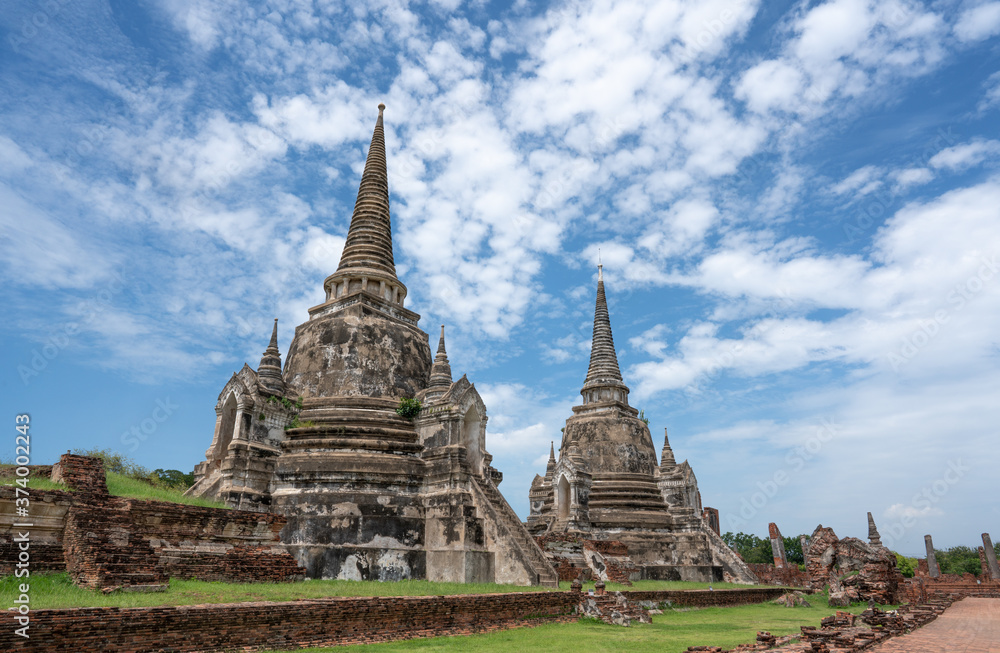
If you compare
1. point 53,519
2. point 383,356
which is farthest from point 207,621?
point 383,356

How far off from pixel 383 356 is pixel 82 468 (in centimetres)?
1062

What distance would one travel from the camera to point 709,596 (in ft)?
72.3

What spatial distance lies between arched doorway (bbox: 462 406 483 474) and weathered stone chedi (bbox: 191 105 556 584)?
0.11ft

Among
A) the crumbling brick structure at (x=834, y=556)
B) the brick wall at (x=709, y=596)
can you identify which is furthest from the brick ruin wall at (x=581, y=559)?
the crumbling brick structure at (x=834, y=556)

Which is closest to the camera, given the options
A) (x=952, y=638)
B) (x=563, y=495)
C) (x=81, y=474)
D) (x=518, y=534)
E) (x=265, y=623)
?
(x=265, y=623)

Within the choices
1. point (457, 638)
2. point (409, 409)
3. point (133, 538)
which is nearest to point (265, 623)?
point (457, 638)

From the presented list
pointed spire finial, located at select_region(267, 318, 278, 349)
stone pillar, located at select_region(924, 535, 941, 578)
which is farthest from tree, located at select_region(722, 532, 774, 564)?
pointed spire finial, located at select_region(267, 318, 278, 349)

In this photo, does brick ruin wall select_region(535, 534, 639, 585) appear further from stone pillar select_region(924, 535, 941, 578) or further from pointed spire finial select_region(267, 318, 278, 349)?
stone pillar select_region(924, 535, 941, 578)

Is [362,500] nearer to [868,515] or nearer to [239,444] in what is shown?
[239,444]

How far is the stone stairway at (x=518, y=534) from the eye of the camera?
1786cm

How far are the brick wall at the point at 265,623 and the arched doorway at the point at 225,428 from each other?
1134 centimetres

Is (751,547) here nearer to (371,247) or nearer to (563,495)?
(563,495)

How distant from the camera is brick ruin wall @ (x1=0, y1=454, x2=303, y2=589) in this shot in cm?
1084

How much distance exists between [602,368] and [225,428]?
20439mm
